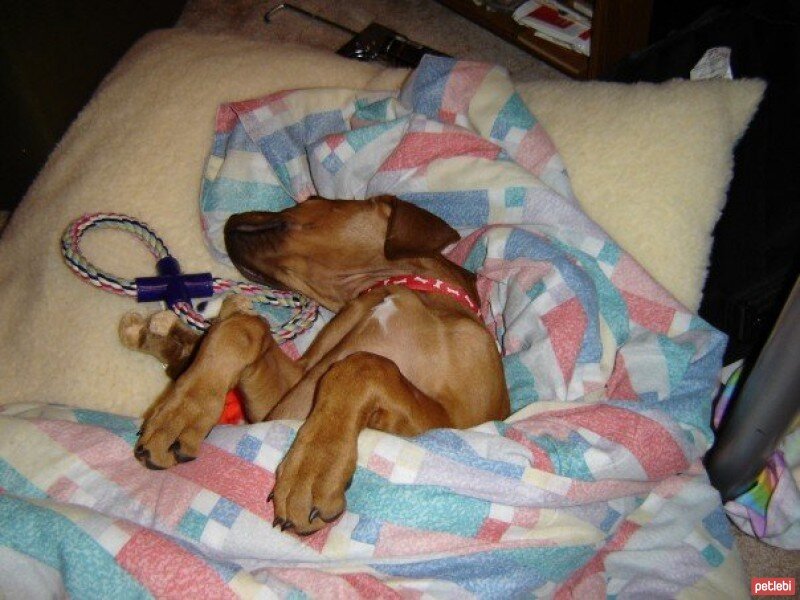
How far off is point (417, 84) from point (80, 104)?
1662mm

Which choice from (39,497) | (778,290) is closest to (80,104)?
(39,497)

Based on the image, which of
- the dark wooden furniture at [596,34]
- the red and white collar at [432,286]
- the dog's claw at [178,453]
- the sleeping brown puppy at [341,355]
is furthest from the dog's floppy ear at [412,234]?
the dark wooden furniture at [596,34]

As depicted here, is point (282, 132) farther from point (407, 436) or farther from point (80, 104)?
point (407, 436)

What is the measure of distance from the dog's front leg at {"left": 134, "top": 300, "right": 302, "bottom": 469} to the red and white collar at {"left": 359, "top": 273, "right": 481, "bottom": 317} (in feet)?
1.33

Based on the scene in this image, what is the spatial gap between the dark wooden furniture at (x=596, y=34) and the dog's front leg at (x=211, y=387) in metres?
2.17

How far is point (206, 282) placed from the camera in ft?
7.64

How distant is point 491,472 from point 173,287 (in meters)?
1.27

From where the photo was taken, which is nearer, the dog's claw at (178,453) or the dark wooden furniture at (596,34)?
the dog's claw at (178,453)

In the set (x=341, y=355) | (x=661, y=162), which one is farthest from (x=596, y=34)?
(x=341, y=355)

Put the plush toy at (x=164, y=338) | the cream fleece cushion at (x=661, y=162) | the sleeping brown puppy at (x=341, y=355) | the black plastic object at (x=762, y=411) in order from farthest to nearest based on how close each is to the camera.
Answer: the cream fleece cushion at (x=661, y=162) < the plush toy at (x=164, y=338) < the sleeping brown puppy at (x=341, y=355) < the black plastic object at (x=762, y=411)

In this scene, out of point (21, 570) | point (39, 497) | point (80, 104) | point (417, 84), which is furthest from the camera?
point (80, 104)

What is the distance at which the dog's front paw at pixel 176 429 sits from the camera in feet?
5.44

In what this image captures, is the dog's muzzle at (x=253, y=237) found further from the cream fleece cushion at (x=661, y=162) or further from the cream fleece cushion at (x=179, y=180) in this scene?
the cream fleece cushion at (x=661, y=162)

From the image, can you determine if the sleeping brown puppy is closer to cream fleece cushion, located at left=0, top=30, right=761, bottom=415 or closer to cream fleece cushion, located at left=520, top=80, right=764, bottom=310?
cream fleece cushion, located at left=0, top=30, right=761, bottom=415
